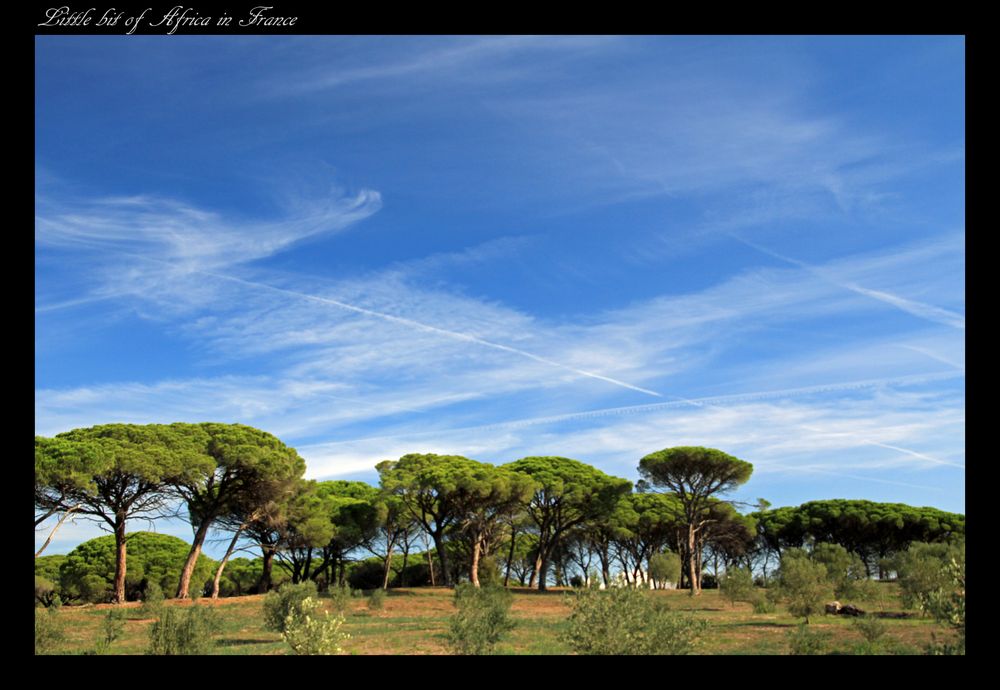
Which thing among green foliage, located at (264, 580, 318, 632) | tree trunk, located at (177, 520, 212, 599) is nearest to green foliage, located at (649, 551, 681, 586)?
tree trunk, located at (177, 520, 212, 599)

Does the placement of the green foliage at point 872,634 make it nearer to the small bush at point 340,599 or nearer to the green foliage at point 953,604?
the green foliage at point 953,604

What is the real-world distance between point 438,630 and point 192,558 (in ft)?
72.7

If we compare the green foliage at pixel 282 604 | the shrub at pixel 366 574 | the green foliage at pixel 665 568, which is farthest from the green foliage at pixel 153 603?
the shrub at pixel 366 574

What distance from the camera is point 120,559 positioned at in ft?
135

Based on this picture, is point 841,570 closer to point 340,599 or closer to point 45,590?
point 340,599

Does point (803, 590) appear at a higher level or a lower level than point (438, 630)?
higher

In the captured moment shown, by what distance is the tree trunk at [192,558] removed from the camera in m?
42.8

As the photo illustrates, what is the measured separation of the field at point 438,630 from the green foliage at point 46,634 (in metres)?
0.37

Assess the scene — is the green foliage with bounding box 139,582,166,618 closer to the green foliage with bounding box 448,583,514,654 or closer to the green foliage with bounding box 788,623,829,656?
the green foliage with bounding box 448,583,514,654

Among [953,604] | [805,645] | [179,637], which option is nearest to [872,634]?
[805,645]

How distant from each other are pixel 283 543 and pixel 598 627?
44.2m

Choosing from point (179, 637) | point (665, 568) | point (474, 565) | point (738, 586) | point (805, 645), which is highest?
point (179, 637)

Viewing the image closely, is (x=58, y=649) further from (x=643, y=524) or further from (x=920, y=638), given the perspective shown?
(x=643, y=524)

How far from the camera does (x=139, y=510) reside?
42219 millimetres
